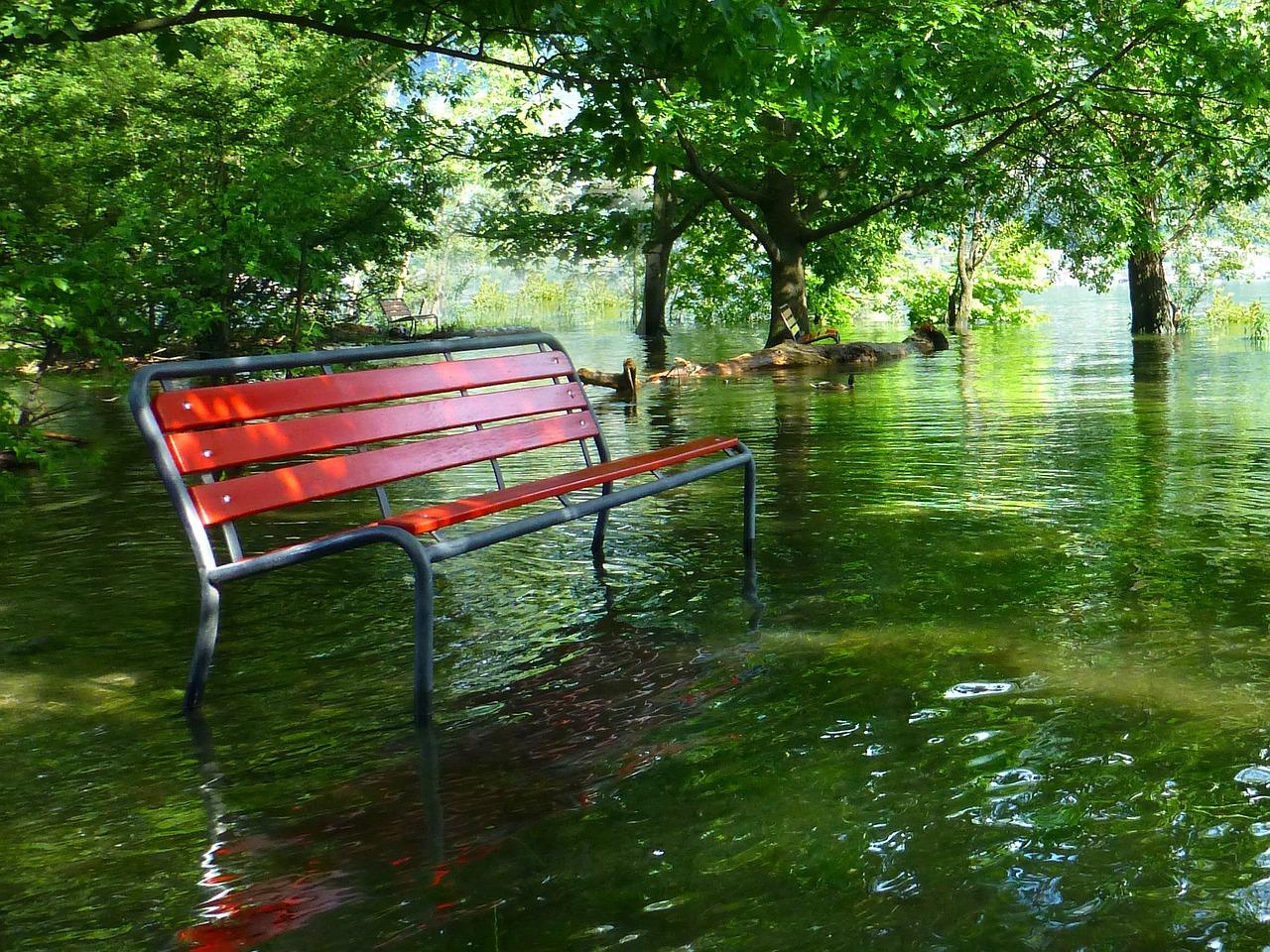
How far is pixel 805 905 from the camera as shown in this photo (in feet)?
7.09

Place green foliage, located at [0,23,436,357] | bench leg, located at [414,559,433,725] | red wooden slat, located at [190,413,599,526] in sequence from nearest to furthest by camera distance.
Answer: bench leg, located at [414,559,433,725] → red wooden slat, located at [190,413,599,526] → green foliage, located at [0,23,436,357]

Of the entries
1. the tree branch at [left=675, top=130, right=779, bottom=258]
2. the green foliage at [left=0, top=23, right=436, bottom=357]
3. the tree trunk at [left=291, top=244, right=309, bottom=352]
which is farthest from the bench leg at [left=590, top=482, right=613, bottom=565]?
the tree branch at [left=675, top=130, right=779, bottom=258]

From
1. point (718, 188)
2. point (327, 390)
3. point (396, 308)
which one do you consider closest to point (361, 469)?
point (327, 390)

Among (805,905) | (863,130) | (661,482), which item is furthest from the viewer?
(863,130)

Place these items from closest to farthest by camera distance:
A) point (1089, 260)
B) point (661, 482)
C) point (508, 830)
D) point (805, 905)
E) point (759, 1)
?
point (805, 905), point (508, 830), point (661, 482), point (759, 1), point (1089, 260)

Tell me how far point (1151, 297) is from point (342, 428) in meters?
26.7

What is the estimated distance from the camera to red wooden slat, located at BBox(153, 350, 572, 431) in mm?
3492

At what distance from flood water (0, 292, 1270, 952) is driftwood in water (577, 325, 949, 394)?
1019 centimetres

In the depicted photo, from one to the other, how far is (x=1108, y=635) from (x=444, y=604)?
7.77ft

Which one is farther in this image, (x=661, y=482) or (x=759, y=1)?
(x=759, y=1)

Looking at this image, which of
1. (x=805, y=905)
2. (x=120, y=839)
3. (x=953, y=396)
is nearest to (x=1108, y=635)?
(x=805, y=905)

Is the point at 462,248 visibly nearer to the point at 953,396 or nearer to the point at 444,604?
the point at 953,396

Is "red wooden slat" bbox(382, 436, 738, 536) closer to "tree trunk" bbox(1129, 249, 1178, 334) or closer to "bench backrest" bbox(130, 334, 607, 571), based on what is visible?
"bench backrest" bbox(130, 334, 607, 571)

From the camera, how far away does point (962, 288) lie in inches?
1432
